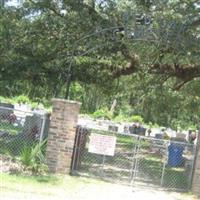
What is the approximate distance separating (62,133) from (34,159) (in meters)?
1.06

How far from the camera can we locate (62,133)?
15.2m

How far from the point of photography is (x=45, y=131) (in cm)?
1739

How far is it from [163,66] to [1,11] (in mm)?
6355

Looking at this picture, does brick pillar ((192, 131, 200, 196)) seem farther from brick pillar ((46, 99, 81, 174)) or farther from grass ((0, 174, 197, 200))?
brick pillar ((46, 99, 81, 174))

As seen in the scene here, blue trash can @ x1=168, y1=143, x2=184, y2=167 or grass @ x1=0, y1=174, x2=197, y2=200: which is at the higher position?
blue trash can @ x1=168, y1=143, x2=184, y2=167

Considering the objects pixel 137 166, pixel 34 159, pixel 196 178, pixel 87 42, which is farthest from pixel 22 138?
pixel 196 178

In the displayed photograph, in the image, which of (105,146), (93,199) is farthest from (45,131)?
(93,199)

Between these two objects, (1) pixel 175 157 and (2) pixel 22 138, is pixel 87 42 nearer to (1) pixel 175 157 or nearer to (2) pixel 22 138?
(2) pixel 22 138

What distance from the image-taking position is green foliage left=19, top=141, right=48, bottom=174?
570 inches

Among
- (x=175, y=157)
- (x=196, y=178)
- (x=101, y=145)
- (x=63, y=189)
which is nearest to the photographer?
(x=63, y=189)

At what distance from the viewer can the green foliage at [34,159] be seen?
14477mm

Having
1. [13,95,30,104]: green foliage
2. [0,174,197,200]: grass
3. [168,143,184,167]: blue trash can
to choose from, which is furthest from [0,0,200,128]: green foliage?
[13,95,30,104]: green foliage

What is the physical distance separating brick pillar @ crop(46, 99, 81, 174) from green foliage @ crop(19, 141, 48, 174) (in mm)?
264

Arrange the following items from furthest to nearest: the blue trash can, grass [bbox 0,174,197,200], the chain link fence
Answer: the blue trash can
the chain link fence
grass [bbox 0,174,197,200]
